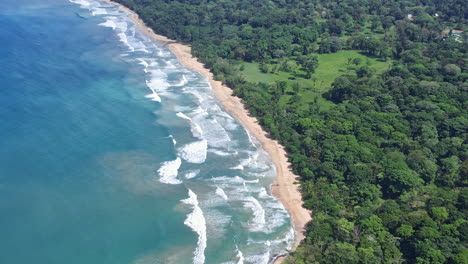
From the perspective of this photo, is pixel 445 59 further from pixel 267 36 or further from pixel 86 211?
pixel 86 211

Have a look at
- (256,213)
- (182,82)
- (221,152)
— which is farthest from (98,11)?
(256,213)

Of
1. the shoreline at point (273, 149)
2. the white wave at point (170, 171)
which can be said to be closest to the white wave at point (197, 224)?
the white wave at point (170, 171)

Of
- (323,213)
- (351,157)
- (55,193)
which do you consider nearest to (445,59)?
(351,157)

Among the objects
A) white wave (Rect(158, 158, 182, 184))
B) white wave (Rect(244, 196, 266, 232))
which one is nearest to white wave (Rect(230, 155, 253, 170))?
white wave (Rect(244, 196, 266, 232))

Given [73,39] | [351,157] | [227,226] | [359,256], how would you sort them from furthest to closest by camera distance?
[73,39] < [351,157] < [227,226] < [359,256]

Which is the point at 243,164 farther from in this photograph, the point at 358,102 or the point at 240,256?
the point at 358,102

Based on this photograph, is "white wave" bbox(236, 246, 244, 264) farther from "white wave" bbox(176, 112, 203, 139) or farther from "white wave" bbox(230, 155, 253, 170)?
"white wave" bbox(176, 112, 203, 139)
